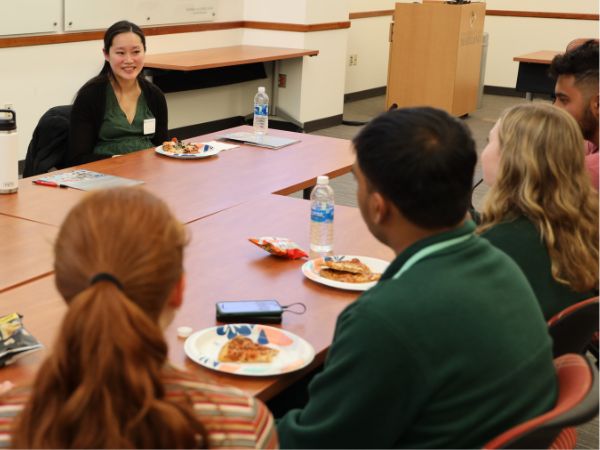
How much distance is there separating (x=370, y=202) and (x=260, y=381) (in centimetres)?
43

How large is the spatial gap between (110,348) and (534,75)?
6588 millimetres

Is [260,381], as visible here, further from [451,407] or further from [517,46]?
[517,46]

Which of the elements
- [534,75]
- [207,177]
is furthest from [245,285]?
[534,75]

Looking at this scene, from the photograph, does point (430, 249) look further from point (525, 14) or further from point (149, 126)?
point (525, 14)

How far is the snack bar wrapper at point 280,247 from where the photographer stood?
2270 millimetres

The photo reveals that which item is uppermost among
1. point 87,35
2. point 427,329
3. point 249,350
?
point 87,35

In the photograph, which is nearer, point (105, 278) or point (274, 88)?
point (105, 278)

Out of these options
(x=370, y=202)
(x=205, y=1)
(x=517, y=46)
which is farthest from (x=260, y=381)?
(x=517, y=46)

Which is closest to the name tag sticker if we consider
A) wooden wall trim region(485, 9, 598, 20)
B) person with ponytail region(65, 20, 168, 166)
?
person with ponytail region(65, 20, 168, 166)

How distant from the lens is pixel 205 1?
6543 mm

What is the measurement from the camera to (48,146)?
3549 mm

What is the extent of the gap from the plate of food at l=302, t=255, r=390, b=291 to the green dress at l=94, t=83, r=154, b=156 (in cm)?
173

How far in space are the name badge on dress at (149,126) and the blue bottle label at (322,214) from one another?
5.16ft

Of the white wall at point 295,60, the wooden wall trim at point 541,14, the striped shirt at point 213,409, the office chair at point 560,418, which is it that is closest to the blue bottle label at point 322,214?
the office chair at point 560,418
